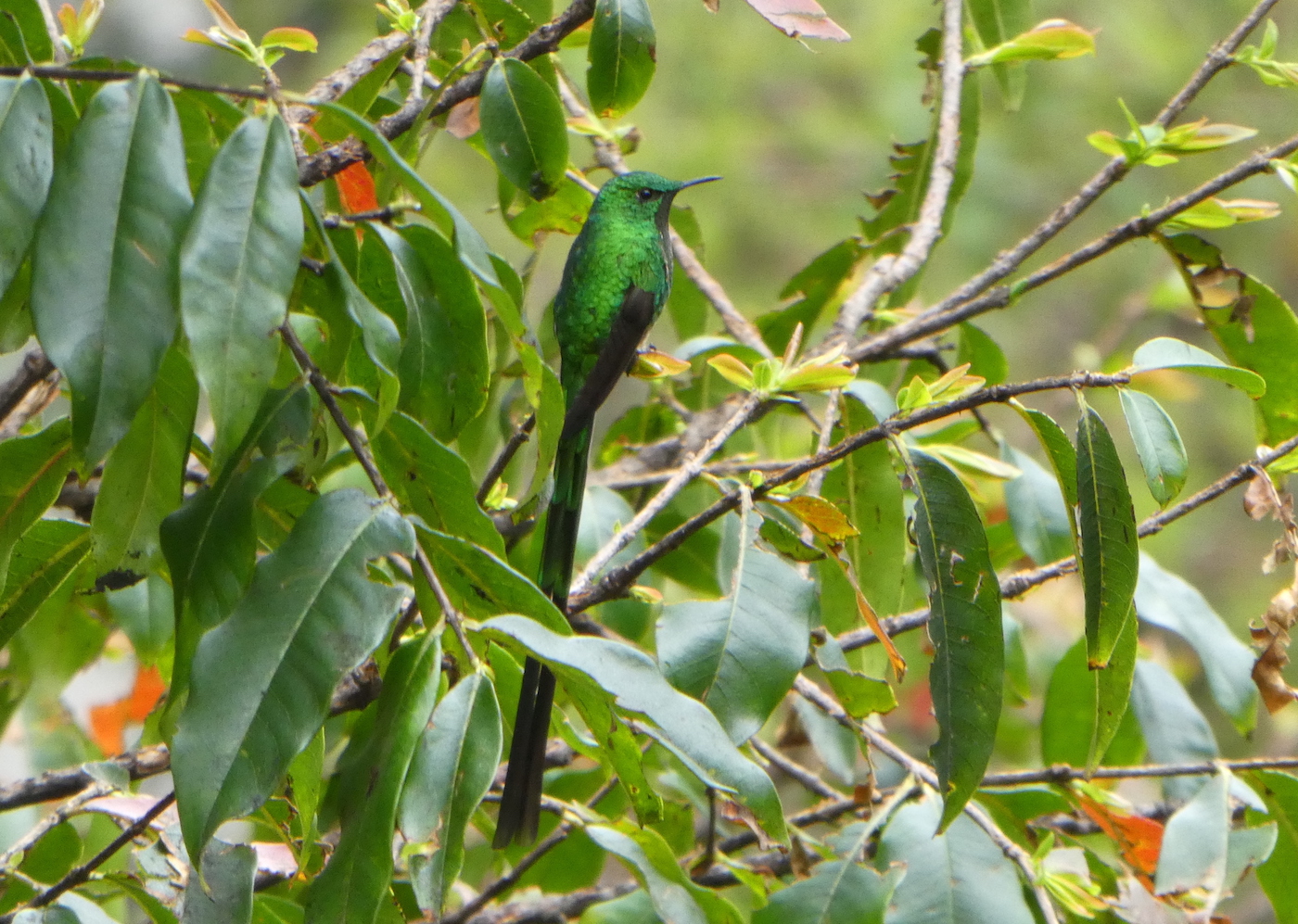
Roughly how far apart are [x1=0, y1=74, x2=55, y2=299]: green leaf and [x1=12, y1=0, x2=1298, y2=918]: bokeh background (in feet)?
18.4

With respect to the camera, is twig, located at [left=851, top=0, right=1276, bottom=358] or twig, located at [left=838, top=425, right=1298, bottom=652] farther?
twig, located at [left=851, top=0, right=1276, bottom=358]

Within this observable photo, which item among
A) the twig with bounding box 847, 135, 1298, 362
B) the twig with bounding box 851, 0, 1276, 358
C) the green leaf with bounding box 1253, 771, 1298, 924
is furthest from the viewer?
the twig with bounding box 851, 0, 1276, 358

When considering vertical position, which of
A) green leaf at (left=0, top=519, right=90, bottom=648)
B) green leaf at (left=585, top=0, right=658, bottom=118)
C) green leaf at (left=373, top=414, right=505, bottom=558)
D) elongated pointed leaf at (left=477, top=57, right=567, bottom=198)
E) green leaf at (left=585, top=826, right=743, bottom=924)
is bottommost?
green leaf at (left=585, top=826, right=743, bottom=924)

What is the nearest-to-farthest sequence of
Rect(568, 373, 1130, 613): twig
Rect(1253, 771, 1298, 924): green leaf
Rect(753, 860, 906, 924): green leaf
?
Rect(568, 373, 1130, 613): twig → Rect(753, 860, 906, 924): green leaf → Rect(1253, 771, 1298, 924): green leaf

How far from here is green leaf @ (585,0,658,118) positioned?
5.31 feet

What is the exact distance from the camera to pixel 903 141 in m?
6.52

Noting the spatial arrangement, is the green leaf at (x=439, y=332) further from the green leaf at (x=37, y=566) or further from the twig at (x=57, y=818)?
the twig at (x=57, y=818)

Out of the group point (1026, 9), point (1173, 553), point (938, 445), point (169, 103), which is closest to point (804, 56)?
point (1173, 553)

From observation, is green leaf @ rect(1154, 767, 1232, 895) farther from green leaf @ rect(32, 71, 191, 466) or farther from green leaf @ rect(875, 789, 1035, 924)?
green leaf @ rect(32, 71, 191, 466)

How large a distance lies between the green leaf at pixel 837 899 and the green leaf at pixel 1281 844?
25.0 inches

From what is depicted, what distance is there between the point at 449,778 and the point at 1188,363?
0.88 m

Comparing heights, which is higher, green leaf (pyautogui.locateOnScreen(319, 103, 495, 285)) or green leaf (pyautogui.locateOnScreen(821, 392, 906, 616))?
green leaf (pyautogui.locateOnScreen(319, 103, 495, 285))

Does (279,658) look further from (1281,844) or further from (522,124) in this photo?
(1281,844)

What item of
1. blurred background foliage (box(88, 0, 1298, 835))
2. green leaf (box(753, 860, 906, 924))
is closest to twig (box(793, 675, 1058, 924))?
green leaf (box(753, 860, 906, 924))
